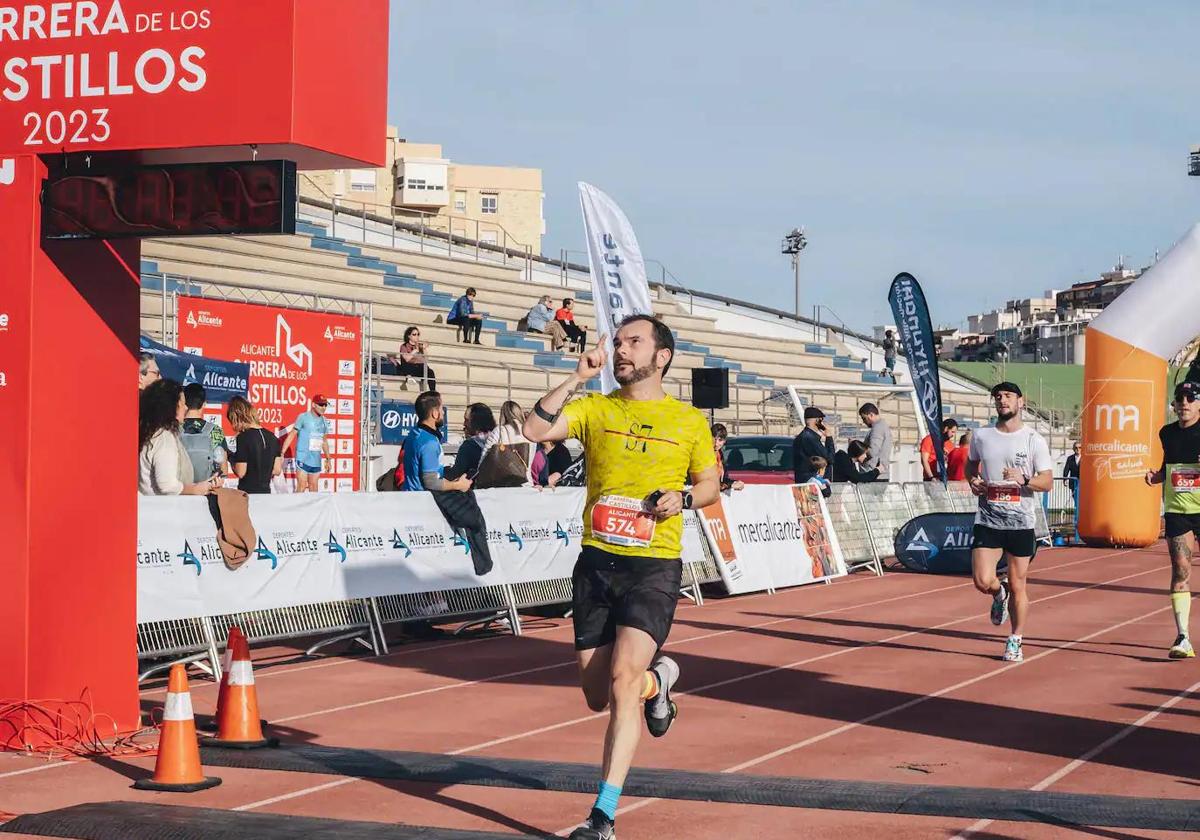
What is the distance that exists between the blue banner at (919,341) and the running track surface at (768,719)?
926cm

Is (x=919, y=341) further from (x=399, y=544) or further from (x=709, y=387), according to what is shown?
(x=399, y=544)

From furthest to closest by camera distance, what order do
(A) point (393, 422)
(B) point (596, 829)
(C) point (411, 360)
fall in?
(C) point (411, 360) < (A) point (393, 422) < (B) point (596, 829)

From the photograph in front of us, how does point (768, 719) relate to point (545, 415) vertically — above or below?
below

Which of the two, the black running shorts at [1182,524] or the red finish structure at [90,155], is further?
the black running shorts at [1182,524]

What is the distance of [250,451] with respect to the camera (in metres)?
13.4

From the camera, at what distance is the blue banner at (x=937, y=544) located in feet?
69.1

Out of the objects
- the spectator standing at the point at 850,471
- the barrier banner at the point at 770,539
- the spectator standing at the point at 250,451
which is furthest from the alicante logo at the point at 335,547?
the spectator standing at the point at 850,471

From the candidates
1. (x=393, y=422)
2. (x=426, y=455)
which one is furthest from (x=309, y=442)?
(x=426, y=455)

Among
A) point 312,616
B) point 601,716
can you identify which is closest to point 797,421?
point 312,616

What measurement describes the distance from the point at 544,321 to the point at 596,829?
2817cm

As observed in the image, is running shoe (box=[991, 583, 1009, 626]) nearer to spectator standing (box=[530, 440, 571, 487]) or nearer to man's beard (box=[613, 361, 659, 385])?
spectator standing (box=[530, 440, 571, 487])

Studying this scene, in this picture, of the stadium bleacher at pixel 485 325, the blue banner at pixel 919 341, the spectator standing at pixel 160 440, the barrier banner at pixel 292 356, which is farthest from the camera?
the stadium bleacher at pixel 485 325

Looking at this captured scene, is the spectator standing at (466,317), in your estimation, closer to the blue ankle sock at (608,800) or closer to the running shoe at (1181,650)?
the running shoe at (1181,650)

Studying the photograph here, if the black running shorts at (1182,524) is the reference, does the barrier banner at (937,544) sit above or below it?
below
